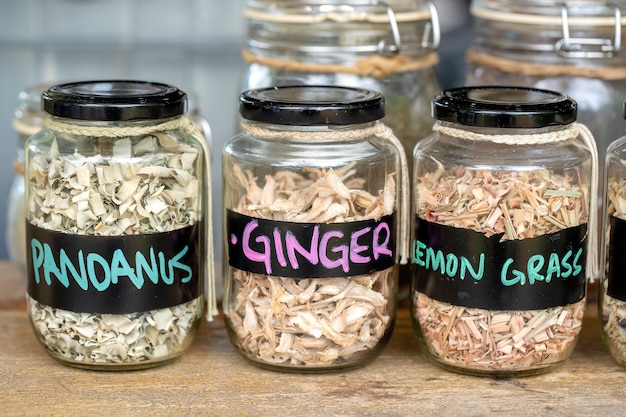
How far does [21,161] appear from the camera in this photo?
1229 mm

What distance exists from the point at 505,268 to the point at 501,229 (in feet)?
0.13

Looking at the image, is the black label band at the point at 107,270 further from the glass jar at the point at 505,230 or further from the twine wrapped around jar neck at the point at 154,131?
the glass jar at the point at 505,230

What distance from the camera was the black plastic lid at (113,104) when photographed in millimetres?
909

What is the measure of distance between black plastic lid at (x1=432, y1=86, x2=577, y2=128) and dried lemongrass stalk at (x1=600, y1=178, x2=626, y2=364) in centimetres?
9

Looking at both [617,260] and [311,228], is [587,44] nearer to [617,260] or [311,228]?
[617,260]

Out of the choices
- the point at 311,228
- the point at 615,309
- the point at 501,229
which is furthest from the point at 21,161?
the point at 615,309

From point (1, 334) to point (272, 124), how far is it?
1.32 feet

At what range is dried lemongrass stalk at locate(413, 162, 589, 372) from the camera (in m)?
0.91

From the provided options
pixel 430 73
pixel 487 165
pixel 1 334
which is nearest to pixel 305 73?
pixel 430 73

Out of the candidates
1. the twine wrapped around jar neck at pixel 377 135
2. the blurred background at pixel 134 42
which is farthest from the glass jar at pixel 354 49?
the blurred background at pixel 134 42

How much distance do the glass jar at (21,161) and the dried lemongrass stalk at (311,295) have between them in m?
0.36

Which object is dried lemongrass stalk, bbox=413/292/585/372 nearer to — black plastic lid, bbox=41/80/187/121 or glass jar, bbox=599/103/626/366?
glass jar, bbox=599/103/626/366

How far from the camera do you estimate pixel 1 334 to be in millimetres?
1073

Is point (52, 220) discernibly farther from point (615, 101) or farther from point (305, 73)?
point (615, 101)
